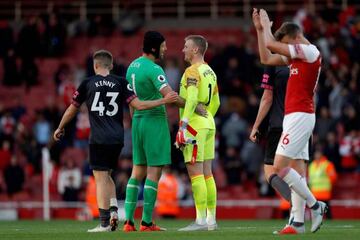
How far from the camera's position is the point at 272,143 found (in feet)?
54.2

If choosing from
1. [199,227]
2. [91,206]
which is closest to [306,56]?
[199,227]

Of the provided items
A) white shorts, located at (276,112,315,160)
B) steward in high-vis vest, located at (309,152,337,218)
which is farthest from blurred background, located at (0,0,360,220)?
white shorts, located at (276,112,315,160)

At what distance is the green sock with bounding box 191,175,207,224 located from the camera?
1617 centimetres

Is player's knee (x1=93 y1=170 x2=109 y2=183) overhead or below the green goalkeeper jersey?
below

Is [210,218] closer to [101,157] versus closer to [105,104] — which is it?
[101,157]

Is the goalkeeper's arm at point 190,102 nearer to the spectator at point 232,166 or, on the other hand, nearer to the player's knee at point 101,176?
the player's knee at point 101,176

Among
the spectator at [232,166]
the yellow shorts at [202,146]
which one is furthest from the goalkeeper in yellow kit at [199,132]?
the spectator at [232,166]

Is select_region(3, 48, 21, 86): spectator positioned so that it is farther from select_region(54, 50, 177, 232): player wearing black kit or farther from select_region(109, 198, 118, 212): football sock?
select_region(109, 198, 118, 212): football sock

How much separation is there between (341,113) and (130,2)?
385 inches

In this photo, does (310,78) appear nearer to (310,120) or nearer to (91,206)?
(310,120)

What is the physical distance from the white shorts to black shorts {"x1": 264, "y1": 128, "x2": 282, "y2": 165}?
4.80ft

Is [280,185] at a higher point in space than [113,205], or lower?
higher

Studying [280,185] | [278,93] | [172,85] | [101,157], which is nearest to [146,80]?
[101,157]

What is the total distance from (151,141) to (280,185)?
1806 mm
